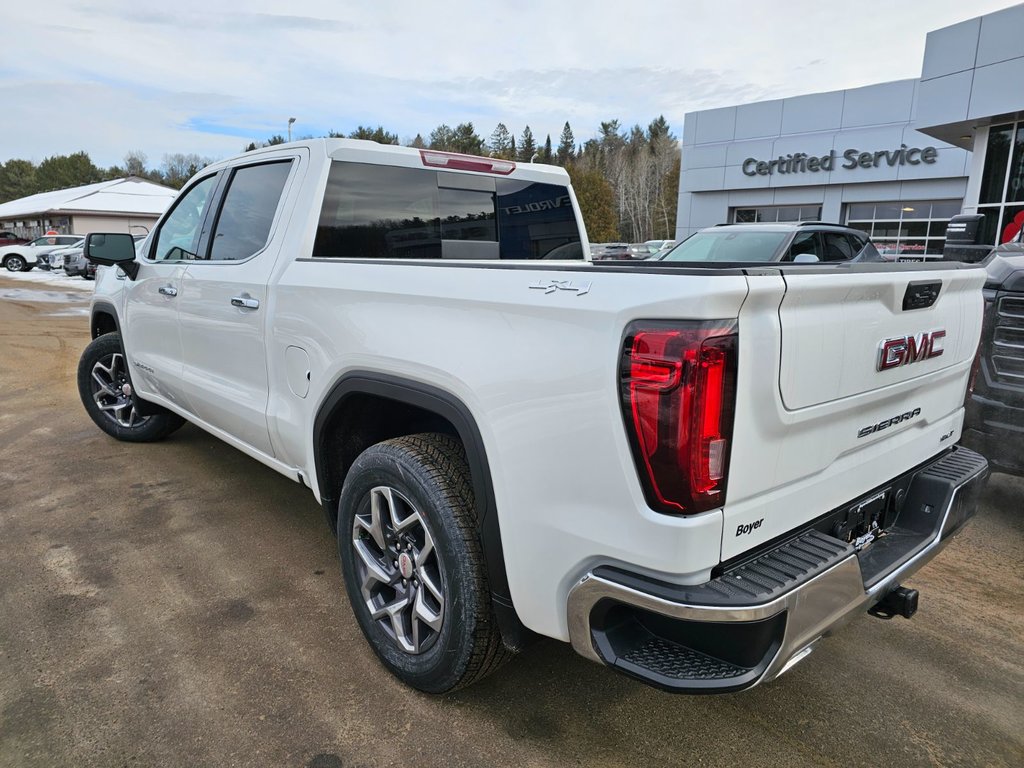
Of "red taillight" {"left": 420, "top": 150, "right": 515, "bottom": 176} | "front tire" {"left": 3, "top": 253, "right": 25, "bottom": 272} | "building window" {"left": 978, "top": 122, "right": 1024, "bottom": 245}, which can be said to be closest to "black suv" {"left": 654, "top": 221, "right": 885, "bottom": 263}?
"red taillight" {"left": 420, "top": 150, "right": 515, "bottom": 176}

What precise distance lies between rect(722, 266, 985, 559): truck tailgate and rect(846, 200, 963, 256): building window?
25091 millimetres

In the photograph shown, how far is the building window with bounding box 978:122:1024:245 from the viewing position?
14.3 metres

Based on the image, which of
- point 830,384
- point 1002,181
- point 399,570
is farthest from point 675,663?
point 1002,181

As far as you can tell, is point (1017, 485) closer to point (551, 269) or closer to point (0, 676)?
point (551, 269)

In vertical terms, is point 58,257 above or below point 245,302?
below

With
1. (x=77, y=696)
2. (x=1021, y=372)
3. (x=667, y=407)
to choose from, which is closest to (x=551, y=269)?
(x=667, y=407)

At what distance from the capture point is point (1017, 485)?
15.8 feet

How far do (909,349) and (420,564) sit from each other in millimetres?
1754

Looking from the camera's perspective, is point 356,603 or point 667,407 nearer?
point 667,407

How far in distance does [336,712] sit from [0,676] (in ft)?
4.26

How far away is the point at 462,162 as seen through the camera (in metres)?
3.66

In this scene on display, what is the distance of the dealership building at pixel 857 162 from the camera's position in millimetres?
14961

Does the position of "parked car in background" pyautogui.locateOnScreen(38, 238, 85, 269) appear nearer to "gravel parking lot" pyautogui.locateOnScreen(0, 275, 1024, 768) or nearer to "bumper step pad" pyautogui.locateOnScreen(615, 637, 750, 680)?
"gravel parking lot" pyautogui.locateOnScreen(0, 275, 1024, 768)

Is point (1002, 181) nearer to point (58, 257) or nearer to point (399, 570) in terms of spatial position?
point (399, 570)
